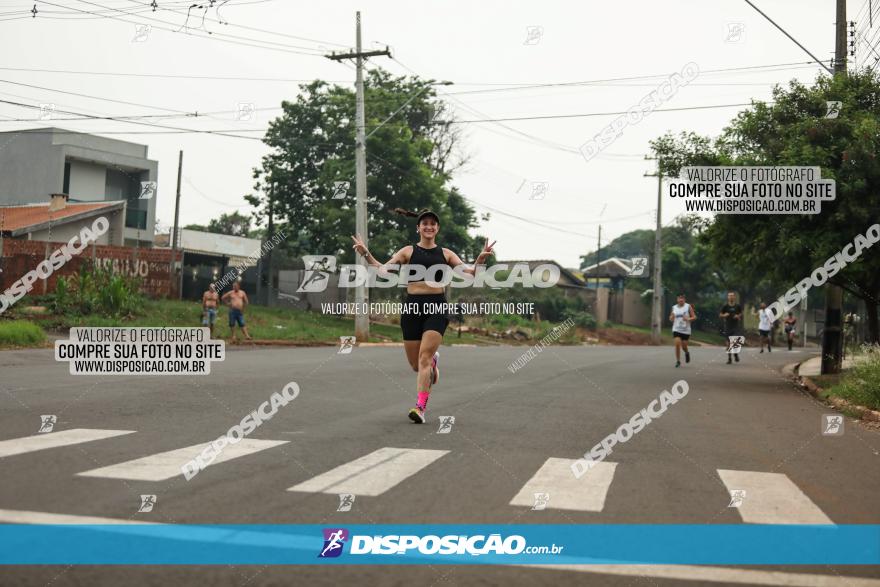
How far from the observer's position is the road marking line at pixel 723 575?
4152 millimetres

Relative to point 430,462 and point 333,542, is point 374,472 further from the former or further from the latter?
point 333,542

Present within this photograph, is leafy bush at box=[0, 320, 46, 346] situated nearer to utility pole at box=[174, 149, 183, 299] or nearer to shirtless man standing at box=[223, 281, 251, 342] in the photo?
shirtless man standing at box=[223, 281, 251, 342]

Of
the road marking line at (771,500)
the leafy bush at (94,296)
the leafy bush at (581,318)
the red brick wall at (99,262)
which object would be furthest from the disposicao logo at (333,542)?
the leafy bush at (581,318)

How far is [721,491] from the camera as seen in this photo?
627 centimetres

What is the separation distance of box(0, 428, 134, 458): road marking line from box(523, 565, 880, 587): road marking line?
4.57 meters

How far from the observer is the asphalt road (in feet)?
14.0

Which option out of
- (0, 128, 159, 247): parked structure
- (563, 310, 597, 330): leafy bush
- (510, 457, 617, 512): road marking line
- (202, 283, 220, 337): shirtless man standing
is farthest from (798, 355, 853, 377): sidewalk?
(0, 128, 159, 247): parked structure

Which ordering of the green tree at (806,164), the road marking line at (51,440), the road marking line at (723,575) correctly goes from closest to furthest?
the road marking line at (723,575)
the road marking line at (51,440)
the green tree at (806,164)

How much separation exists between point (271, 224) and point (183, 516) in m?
41.4

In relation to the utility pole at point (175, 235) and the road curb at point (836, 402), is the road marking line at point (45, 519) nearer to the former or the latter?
the road curb at point (836, 402)

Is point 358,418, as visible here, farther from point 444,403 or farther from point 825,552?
point 825,552

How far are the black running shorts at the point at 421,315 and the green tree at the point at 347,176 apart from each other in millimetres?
28985

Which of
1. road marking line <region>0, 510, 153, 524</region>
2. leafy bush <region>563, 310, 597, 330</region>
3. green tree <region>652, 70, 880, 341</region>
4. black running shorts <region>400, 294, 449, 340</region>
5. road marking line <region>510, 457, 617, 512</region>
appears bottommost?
road marking line <region>0, 510, 153, 524</region>

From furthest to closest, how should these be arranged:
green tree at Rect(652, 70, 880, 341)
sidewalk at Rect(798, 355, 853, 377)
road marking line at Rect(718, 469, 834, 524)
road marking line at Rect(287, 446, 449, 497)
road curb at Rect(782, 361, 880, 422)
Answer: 1. sidewalk at Rect(798, 355, 853, 377)
2. green tree at Rect(652, 70, 880, 341)
3. road curb at Rect(782, 361, 880, 422)
4. road marking line at Rect(287, 446, 449, 497)
5. road marking line at Rect(718, 469, 834, 524)
